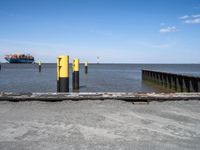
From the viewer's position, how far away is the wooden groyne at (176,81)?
1358 centimetres

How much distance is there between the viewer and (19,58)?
147 metres

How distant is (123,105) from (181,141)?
1953mm

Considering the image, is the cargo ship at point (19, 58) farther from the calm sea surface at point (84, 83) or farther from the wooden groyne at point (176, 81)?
the wooden groyne at point (176, 81)

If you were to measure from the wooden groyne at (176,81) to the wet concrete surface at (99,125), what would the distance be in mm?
9281

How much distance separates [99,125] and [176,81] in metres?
15.6

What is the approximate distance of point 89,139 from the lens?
2.87m

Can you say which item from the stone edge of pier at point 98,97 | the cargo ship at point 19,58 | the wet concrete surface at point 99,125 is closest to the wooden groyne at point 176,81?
the stone edge of pier at point 98,97

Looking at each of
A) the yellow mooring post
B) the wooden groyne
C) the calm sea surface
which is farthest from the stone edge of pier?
the calm sea surface

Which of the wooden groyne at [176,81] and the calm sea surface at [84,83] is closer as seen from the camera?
the wooden groyne at [176,81]

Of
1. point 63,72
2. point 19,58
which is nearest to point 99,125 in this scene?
point 63,72

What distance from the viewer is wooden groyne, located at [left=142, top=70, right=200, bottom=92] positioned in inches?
535

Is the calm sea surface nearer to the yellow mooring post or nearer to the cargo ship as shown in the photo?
the yellow mooring post

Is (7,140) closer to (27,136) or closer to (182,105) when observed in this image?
(27,136)

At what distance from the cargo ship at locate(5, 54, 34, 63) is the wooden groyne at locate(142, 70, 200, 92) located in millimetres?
129171
